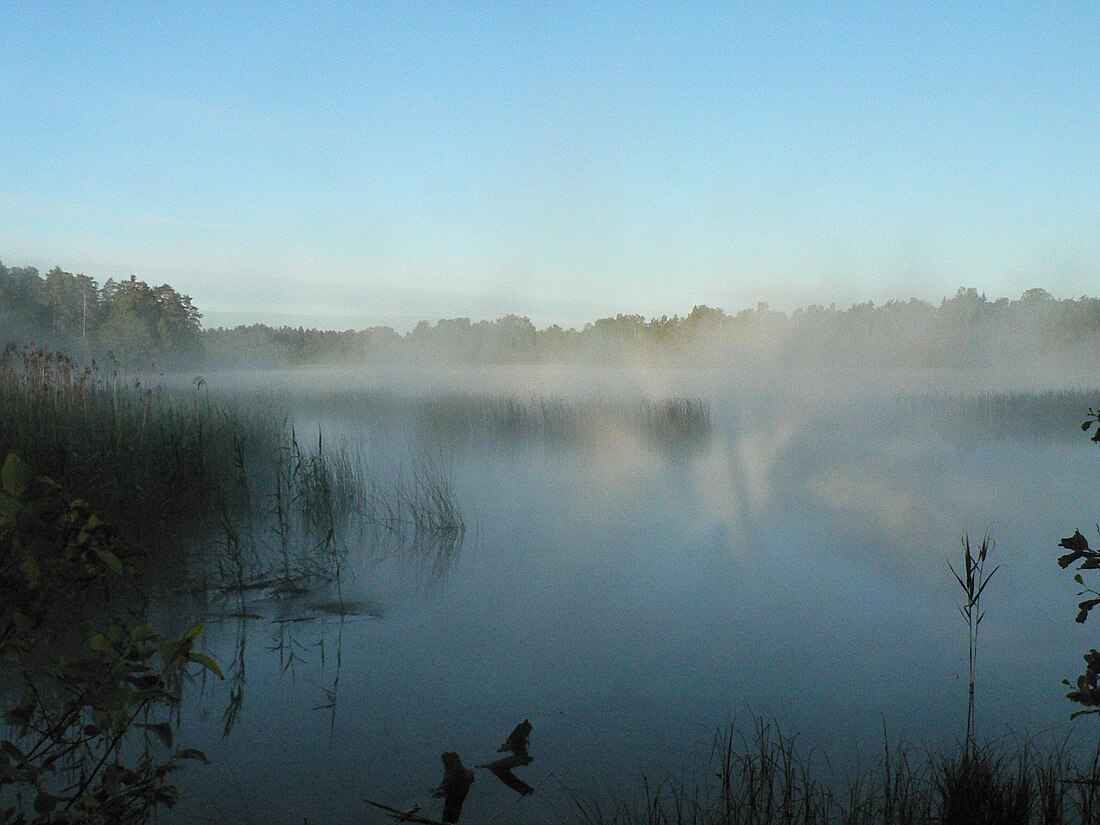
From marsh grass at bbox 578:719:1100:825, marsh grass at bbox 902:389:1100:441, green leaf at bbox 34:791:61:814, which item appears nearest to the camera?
green leaf at bbox 34:791:61:814

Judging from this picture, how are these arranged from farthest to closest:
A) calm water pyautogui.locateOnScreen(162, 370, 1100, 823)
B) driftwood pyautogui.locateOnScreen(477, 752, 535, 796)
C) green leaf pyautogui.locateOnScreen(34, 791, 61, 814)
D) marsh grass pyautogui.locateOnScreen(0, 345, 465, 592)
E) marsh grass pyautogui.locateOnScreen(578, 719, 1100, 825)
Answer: marsh grass pyautogui.locateOnScreen(0, 345, 465, 592), calm water pyautogui.locateOnScreen(162, 370, 1100, 823), driftwood pyautogui.locateOnScreen(477, 752, 535, 796), marsh grass pyautogui.locateOnScreen(578, 719, 1100, 825), green leaf pyautogui.locateOnScreen(34, 791, 61, 814)

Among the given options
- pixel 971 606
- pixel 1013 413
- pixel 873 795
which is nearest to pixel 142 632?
pixel 873 795

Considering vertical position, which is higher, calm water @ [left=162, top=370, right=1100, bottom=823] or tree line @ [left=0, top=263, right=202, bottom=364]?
tree line @ [left=0, top=263, right=202, bottom=364]

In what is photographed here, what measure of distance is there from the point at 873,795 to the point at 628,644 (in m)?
1.72

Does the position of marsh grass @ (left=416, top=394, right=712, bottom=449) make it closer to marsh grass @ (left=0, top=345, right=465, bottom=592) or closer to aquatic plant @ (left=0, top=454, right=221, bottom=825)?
marsh grass @ (left=0, top=345, right=465, bottom=592)

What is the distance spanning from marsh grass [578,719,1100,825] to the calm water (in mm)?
147

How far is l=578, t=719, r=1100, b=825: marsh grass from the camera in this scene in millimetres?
2188

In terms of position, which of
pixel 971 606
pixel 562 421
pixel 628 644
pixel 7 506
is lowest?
pixel 628 644

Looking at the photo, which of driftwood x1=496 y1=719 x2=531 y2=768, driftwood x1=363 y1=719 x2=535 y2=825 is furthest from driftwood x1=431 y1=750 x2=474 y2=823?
driftwood x1=496 y1=719 x2=531 y2=768

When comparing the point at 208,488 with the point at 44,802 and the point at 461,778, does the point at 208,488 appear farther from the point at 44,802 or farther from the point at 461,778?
the point at 44,802

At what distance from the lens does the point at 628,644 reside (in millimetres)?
4008

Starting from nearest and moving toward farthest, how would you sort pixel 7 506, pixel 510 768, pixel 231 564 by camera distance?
pixel 7 506 < pixel 510 768 < pixel 231 564

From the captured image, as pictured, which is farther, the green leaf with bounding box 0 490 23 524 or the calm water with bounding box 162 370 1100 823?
the calm water with bounding box 162 370 1100 823

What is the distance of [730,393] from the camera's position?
88.4 feet
